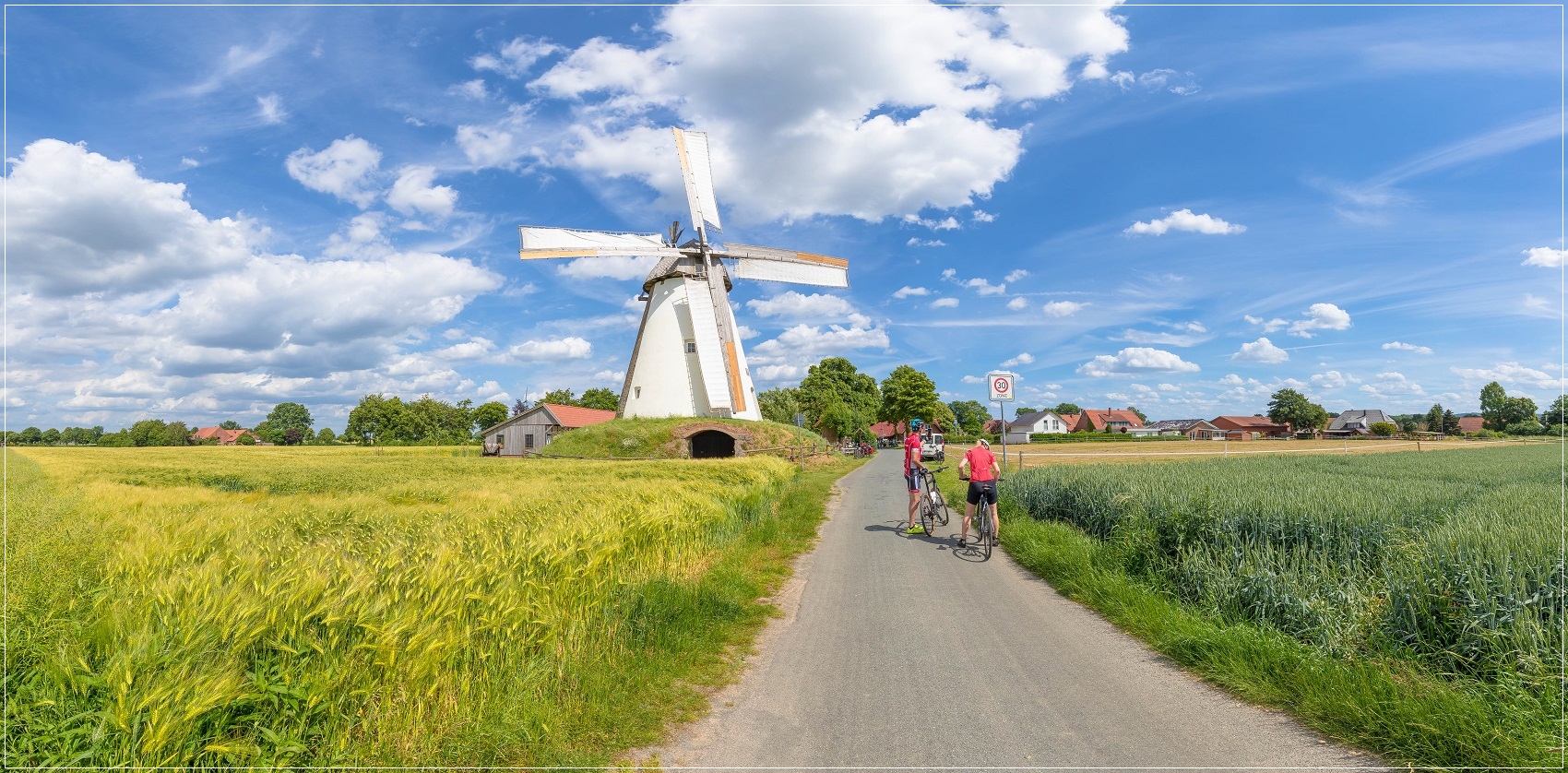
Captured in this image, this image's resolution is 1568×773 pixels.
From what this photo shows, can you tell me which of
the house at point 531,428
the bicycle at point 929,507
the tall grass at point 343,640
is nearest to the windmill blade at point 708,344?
the house at point 531,428

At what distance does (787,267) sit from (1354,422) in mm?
122679

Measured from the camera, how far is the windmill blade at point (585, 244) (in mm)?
34500

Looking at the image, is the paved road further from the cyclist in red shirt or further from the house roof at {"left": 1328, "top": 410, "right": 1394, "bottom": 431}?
the house roof at {"left": 1328, "top": 410, "right": 1394, "bottom": 431}

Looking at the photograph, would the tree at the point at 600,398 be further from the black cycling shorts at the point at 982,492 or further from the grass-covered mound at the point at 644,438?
the black cycling shorts at the point at 982,492

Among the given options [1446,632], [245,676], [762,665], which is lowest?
[762,665]

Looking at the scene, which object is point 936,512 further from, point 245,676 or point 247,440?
point 247,440

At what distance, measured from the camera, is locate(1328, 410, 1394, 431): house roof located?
111 m

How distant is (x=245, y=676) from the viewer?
10.0 ft

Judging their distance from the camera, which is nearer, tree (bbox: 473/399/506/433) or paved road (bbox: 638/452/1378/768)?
paved road (bbox: 638/452/1378/768)

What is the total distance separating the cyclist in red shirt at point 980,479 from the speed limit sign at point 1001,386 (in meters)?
5.03

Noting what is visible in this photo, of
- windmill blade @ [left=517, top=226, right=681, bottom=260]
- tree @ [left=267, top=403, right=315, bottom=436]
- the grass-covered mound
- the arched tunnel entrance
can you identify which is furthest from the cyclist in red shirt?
tree @ [left=267, top=403, right=315, bottom=436]

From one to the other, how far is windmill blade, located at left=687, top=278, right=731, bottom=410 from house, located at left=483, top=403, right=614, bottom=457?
51.2 ft

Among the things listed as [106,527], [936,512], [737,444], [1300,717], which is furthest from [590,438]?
[1300,717]

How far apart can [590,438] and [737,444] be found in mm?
7979
